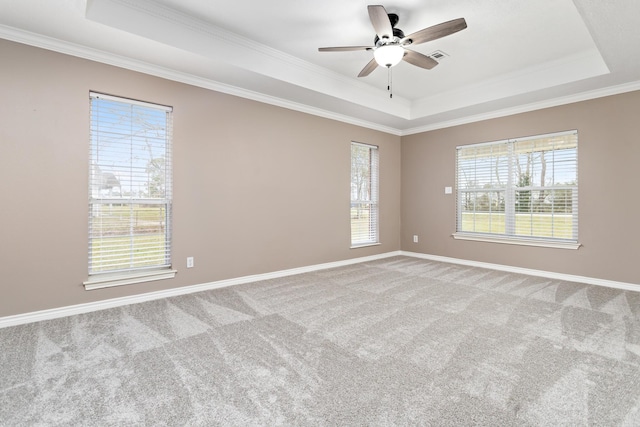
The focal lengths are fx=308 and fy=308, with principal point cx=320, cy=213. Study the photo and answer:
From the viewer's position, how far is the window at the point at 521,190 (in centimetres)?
430

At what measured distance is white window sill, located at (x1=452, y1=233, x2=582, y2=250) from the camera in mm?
4258

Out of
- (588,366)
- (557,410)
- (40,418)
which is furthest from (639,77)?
(40,418)

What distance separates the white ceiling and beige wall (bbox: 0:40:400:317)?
258 millimetres

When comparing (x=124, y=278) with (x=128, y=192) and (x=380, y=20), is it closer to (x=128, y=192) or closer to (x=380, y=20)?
(x=128, y=192)

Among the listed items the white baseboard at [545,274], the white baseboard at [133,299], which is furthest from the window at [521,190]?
the white baseboard at [133,299]

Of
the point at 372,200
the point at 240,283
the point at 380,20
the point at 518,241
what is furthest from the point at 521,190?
the point at 240,283

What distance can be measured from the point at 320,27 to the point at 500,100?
9.51ft

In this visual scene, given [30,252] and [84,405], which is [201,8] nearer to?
[30,252]

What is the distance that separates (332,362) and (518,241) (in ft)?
13.2

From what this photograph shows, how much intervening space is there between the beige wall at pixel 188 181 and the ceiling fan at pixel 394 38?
5.73 ft

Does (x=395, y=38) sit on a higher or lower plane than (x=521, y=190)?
higher

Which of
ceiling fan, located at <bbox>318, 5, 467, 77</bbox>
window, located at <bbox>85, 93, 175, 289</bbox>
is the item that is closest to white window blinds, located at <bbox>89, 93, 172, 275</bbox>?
window, located at <bbox>85, 93, 175, 289</bbox>

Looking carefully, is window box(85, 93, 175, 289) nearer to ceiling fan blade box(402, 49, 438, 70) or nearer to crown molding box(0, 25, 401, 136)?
crown molding box(0, 25, 401, 136)

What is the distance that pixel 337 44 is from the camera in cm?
342
